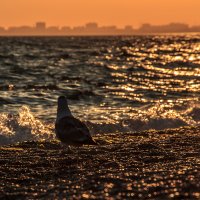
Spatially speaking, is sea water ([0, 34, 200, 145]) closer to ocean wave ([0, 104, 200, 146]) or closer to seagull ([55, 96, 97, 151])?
ocean wave ([0, 104, 200, 146])

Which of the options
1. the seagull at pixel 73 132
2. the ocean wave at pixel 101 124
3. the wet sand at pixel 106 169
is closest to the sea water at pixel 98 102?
the ocean wave at pixel 101 124

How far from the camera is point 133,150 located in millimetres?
11227

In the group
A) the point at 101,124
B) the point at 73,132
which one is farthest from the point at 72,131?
the point at 101,124

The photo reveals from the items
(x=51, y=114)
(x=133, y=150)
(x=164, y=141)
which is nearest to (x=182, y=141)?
(x=164, y=141)

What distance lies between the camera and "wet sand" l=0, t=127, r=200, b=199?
750cm

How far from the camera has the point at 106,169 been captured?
30.2 ft

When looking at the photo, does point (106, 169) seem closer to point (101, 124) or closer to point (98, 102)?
point (101, 124)

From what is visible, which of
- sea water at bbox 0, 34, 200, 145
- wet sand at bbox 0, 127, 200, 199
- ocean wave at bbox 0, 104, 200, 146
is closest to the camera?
wet sand at bbox 0, 127, 200, 199

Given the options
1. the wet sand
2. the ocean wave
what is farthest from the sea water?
the wet sand

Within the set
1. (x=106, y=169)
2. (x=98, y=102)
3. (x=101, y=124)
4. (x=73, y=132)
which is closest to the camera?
(x=106, y=169)

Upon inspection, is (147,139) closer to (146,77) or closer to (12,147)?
(12,147)

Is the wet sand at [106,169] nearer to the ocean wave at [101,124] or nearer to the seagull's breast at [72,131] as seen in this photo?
the seagull's breast at [72,131]

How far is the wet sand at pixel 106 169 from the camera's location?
7.50 meters

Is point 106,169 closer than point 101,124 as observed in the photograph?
Yes
